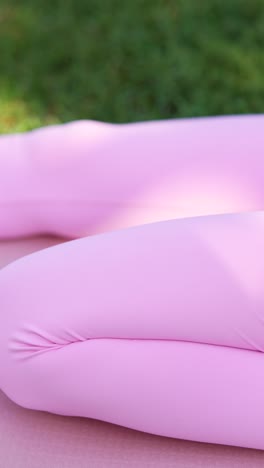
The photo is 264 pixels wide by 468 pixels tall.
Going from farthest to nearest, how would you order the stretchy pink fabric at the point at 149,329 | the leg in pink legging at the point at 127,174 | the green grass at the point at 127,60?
the green grass at the point at 127,60 → the leg in pink legging at the point at 127,174 → the stretchy pink fabric at the point at 149,329

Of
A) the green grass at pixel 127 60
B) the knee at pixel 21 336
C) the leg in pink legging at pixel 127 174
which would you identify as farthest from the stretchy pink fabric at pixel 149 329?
the green grass at pixel 127 60

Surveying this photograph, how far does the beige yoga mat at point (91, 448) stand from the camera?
99cm

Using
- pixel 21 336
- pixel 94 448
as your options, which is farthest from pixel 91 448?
pixel 21 336

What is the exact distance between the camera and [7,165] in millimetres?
1331

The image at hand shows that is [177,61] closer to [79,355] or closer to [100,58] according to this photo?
[100,58]

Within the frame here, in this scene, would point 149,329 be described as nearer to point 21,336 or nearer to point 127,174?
point 21,336

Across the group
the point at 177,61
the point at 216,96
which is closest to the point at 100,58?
the point at 177,61

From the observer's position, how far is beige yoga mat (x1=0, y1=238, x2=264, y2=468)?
991 millimetres

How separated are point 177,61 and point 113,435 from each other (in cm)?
150

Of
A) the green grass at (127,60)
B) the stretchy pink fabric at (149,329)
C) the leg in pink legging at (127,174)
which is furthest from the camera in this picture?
the green grass at (127,60)

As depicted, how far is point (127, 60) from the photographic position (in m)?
2.33

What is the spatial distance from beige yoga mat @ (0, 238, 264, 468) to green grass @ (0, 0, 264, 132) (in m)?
1.23

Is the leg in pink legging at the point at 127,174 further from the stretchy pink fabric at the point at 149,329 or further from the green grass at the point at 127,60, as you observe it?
the green grass at the point at 127,60

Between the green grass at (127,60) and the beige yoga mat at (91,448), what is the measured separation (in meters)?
1.23
